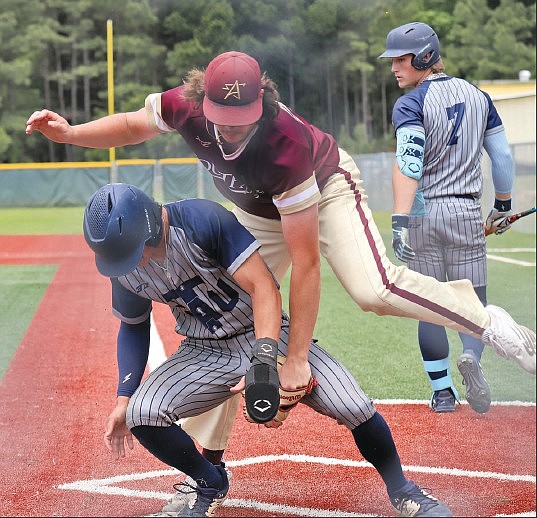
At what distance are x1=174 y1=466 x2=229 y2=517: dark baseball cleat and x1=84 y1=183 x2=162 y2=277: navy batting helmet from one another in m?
0.73

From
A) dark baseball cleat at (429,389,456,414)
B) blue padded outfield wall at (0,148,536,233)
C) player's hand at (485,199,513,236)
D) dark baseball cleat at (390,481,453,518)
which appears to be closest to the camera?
dark baseball cleat at (390,481,453,518)

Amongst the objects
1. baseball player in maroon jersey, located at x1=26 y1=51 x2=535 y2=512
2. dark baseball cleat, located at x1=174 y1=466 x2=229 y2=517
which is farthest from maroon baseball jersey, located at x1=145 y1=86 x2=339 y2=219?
dark baseball cleat, located at x1=174 y1=466 x2=229 y2=517

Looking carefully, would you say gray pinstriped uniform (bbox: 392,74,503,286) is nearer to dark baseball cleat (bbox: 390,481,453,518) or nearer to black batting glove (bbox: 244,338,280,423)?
dark baseball cleat (bbox: 390,481,453,518)

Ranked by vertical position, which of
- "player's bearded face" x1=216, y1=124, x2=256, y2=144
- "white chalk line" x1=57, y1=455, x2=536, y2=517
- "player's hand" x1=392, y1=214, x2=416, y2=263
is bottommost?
"white chalk line" x1=57, y1=455, x2=536, y2=517

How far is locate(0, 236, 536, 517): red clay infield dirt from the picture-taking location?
2818 mm

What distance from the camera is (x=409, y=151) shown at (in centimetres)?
286

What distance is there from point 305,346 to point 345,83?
1.01 m

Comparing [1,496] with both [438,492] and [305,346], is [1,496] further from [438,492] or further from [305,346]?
[438,492]

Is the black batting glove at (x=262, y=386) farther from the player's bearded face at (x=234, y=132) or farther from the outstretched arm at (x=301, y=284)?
the player's bearded face at (x=234, y=132)

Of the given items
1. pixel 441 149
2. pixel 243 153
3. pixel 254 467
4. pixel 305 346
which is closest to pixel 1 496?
pixel 254 467

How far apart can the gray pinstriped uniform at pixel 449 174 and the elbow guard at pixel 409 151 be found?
0.08 ft

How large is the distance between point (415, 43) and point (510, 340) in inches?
36.7

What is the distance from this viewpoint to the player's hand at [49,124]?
8.85 feet

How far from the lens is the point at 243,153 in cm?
252
